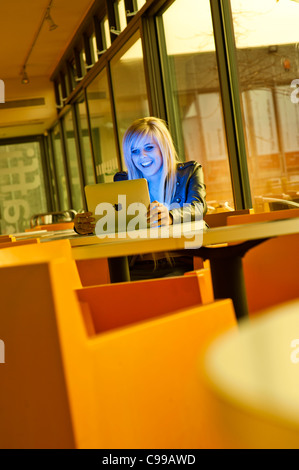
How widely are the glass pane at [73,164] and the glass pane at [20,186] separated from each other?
2.60 metres

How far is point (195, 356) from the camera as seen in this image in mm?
1049

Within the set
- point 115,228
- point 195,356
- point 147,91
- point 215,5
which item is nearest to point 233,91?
point 215,5

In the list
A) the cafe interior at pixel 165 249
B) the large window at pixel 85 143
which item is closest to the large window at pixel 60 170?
the cafe interior at pixel 165 249

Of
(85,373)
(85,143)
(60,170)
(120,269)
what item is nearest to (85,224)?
(120,269)

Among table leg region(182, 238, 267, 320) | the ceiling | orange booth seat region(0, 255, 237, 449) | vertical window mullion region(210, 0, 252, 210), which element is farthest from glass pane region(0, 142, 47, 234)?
orange booth seat region(0, 255, 237, 449)

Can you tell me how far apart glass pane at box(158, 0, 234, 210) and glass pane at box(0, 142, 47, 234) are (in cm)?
929

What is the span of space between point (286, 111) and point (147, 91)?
2.94 meters

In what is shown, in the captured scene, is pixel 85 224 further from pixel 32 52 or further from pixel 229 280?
pixel 32 52

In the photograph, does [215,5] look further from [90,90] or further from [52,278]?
[90,90]

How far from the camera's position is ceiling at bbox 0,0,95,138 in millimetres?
8734

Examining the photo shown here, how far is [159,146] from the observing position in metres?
3.28

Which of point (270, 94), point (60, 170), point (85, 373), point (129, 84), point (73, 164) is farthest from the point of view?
point (60, 170)

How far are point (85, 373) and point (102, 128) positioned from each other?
8.82m

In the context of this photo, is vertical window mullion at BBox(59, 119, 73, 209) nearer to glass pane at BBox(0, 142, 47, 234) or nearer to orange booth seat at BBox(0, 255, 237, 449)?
glass pane at BBox(0, 142, 47, 234)
